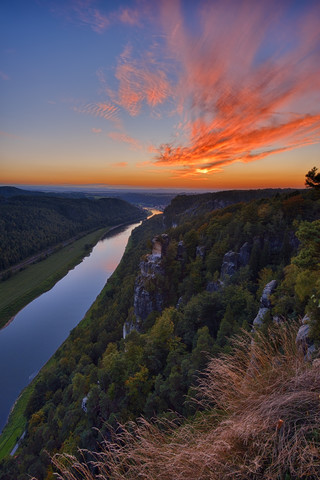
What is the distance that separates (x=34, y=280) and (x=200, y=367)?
56.8m

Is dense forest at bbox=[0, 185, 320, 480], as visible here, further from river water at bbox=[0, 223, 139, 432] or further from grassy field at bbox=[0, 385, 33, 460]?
river water at bbox=[0, 223, 139, 432]

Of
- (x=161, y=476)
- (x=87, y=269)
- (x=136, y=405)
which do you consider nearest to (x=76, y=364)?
(x=136, y=405)

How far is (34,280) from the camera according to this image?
5819 centimetres

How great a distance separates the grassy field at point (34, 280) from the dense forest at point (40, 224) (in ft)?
26.4

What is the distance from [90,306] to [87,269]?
23990mm

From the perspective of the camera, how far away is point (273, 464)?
9.61 feet

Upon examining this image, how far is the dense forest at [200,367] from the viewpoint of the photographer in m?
3.33

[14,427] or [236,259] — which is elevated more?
[236,259]

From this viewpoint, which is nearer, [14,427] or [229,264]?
[14,427]

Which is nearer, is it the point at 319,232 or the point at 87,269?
the point at 319,232

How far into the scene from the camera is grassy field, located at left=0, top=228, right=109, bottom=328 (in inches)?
1780

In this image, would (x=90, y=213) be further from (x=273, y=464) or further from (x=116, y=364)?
(x=273, y=464)

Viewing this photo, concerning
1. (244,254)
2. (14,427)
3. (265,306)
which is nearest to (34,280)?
(14,427)

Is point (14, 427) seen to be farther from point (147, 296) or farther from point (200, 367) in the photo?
point (200, 367)
